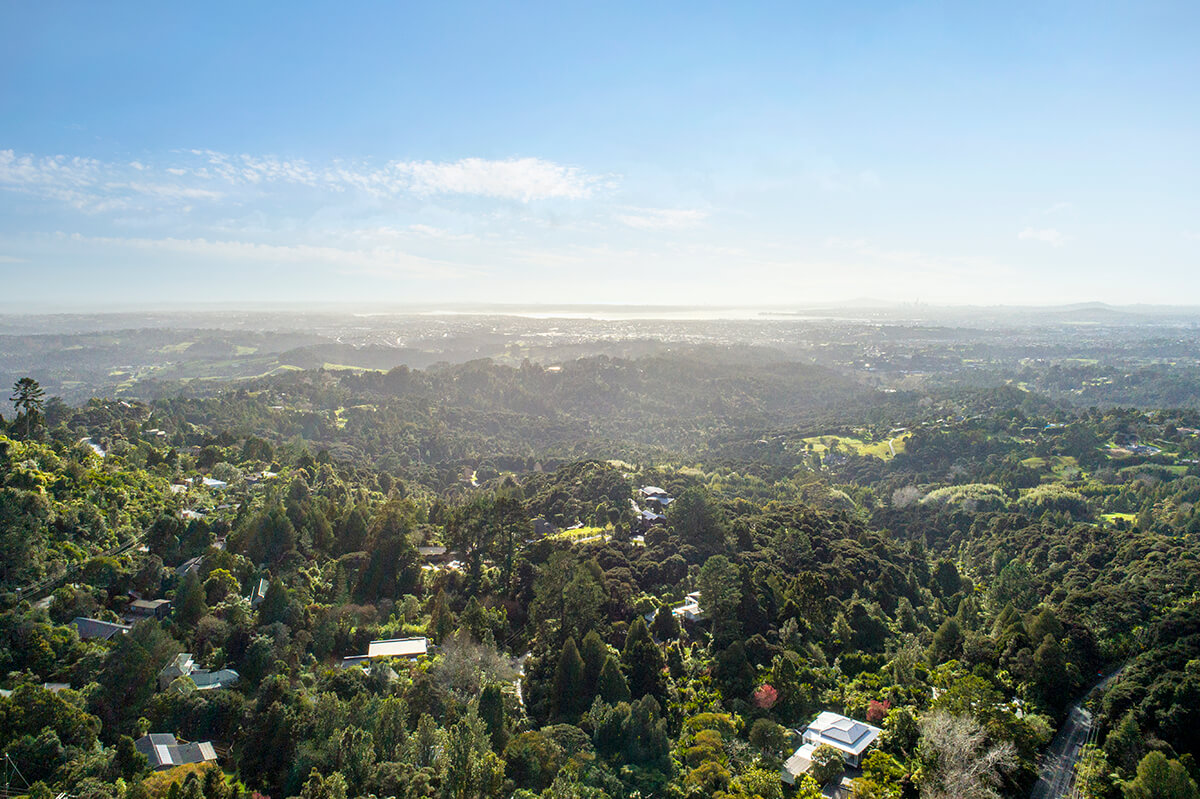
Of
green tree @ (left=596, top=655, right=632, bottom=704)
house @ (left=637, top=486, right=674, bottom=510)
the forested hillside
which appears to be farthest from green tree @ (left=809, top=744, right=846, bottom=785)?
house @ (left=637, top=486, right=674, bottom=510)

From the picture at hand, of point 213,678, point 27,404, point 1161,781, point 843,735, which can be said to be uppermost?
point 27,404

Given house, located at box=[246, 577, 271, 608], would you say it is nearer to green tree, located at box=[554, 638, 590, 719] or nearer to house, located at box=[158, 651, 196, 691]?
house, located at box=[158, 651, 196, 691]

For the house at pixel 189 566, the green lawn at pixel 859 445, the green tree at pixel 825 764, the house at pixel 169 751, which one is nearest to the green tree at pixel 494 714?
the house at pixel 169 751

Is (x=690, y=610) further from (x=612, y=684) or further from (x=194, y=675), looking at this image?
(x=194, y=675)

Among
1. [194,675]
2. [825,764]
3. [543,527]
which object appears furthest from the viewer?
[543,527]

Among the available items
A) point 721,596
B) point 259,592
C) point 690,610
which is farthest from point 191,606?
point 721,596

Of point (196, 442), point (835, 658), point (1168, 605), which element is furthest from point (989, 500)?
point (196, 442)

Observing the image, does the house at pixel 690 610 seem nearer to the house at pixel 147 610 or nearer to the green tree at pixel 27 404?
the house at pixel 147 610

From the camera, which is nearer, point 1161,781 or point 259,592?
point 1161,781
